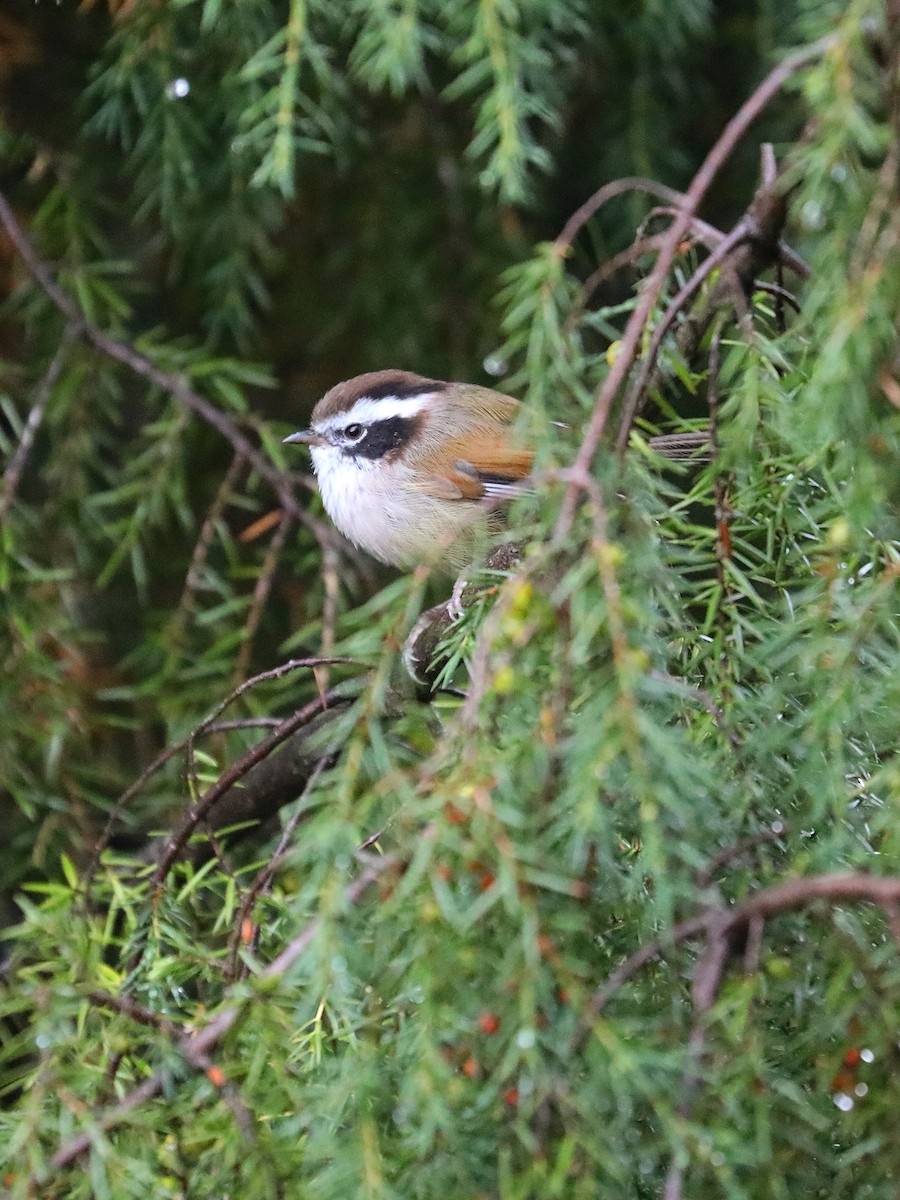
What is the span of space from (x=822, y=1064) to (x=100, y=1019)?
41.1 inches

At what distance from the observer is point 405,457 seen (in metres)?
3.64

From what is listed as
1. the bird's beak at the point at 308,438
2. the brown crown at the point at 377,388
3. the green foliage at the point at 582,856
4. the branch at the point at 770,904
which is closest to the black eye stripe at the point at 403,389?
the brown crown at the point at 377,388

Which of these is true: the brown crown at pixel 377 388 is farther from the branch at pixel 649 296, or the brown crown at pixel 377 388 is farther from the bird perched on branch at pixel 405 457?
the branch at pixel 649 296

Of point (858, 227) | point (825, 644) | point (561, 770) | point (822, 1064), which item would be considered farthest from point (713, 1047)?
point (858, 227)

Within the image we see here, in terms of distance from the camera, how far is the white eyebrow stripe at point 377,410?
3.51 meters

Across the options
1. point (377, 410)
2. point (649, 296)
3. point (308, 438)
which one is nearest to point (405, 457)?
point (377, 410)

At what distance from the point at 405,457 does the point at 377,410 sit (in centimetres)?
16

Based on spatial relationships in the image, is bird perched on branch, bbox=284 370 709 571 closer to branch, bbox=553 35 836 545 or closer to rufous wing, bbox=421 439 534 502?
rufous wing, bbox=421 439 534 502

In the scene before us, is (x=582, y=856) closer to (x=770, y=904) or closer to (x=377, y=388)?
(x=770, y=904)

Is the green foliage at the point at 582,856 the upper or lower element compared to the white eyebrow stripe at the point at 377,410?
upper

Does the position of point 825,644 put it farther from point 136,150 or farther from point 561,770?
point 136,150

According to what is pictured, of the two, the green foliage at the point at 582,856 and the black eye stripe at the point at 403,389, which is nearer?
the green foliage at the point at 582,856

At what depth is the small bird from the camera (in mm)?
3490

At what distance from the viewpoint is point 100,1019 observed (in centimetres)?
190
